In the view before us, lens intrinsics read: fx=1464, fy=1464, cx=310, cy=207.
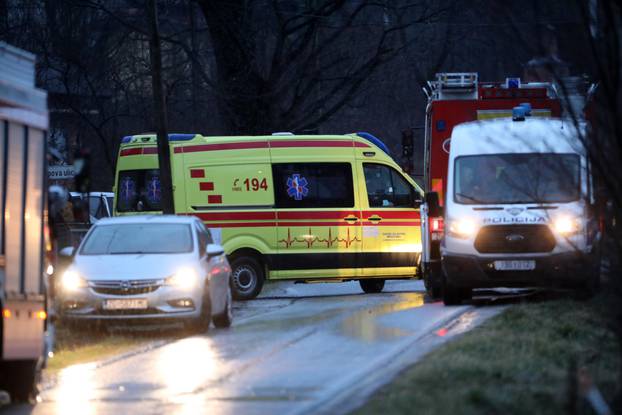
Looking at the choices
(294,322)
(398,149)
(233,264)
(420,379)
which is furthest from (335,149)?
(398,149)

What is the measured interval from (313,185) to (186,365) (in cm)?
1109

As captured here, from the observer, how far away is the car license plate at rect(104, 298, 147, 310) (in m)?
17.0

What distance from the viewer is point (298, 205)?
2453 centimetres

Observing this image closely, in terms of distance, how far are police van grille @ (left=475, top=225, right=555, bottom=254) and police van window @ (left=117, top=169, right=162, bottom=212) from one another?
7.61m

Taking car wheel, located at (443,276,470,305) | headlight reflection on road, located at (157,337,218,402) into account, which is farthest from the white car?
car wheel, located at (443,276,470,305)

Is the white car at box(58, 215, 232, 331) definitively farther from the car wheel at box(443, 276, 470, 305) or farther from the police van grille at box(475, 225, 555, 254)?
the police van grille at box(475, 225, 555, 254)

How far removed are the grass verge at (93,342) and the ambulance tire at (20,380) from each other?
2.17 meters

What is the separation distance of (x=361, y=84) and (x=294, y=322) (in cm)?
1881

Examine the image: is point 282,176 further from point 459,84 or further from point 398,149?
point 398,149

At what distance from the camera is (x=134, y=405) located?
1120 cm

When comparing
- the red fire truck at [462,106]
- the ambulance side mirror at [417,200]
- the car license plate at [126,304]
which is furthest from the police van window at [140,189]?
the car license plate at [126,304]

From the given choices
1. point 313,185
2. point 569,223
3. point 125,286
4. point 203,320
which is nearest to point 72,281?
point 125,286

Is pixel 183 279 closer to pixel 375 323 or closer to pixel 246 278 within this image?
pixel 375 323

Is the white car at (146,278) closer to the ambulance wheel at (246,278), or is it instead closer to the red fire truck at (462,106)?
the red fire truck at (462,106)
